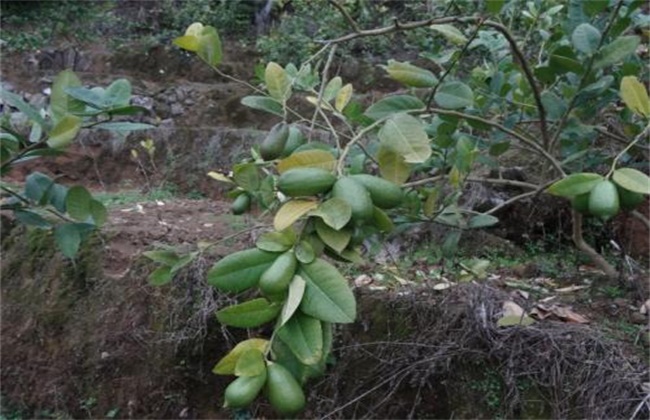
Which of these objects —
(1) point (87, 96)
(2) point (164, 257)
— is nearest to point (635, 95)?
(2) point (164, 257)

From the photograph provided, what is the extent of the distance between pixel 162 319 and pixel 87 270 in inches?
23.3

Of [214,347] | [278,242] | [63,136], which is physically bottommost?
[214,347]

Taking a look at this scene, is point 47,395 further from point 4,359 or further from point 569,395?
point 569,395

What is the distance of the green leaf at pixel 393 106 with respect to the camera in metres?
1.38

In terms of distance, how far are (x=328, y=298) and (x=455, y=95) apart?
2.76 ft

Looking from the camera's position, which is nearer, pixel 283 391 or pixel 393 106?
pixel 283 391

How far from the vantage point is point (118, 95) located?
→ 1521mm

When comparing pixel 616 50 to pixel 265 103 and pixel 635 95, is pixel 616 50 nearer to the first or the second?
pixel 635 95

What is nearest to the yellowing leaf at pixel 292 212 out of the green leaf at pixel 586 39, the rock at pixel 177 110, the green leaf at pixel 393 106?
the green leaf at pixel 393 106

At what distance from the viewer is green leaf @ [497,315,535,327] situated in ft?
7.21

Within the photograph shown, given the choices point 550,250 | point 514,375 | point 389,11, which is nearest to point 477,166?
point 550,250

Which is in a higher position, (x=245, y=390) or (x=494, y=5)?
(x=494, y=5)

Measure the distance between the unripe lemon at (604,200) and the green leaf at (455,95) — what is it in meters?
0.51

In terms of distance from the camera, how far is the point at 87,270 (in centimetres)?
341
